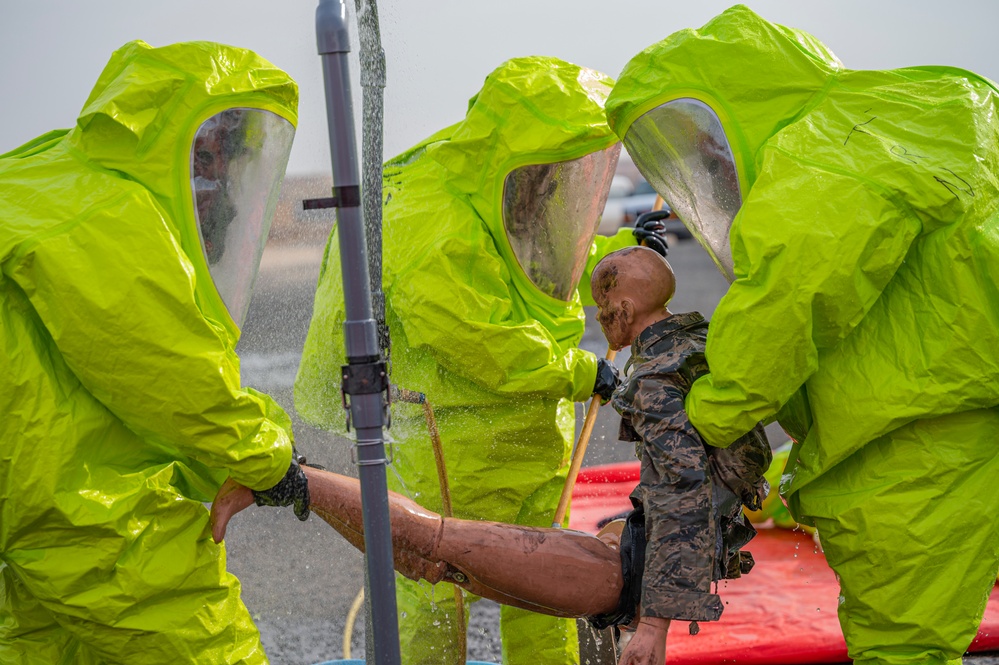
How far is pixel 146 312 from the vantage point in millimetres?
1921

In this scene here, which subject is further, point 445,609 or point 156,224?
point 445,609

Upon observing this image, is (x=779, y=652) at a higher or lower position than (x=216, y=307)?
lower

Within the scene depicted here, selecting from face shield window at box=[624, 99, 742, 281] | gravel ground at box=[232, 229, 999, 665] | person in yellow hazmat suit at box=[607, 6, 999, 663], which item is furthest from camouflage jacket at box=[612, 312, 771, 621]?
gravel ground at box=[232, 229, 999, 665]

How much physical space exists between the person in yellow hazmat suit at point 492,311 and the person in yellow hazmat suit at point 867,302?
77 centimetres

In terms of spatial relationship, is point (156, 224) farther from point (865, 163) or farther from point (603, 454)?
point (603, 454)

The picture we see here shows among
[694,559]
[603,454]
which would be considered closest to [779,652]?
[694,559]

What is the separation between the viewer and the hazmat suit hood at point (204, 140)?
2.02 metres

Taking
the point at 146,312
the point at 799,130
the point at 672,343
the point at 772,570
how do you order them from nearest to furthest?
the point at 146,312 → the point at 799,130 → the point at 672,343 → the point at 772,570

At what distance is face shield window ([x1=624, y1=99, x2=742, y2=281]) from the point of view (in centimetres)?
223

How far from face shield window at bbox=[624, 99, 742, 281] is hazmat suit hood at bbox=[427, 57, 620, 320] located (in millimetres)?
478

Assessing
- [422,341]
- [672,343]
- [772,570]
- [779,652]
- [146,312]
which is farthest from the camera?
[772,570]

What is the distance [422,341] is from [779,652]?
5.28ft

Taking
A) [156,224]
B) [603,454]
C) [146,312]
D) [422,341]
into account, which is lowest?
[603,454]

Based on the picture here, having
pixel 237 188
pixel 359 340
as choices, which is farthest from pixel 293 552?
pixel 359 340
